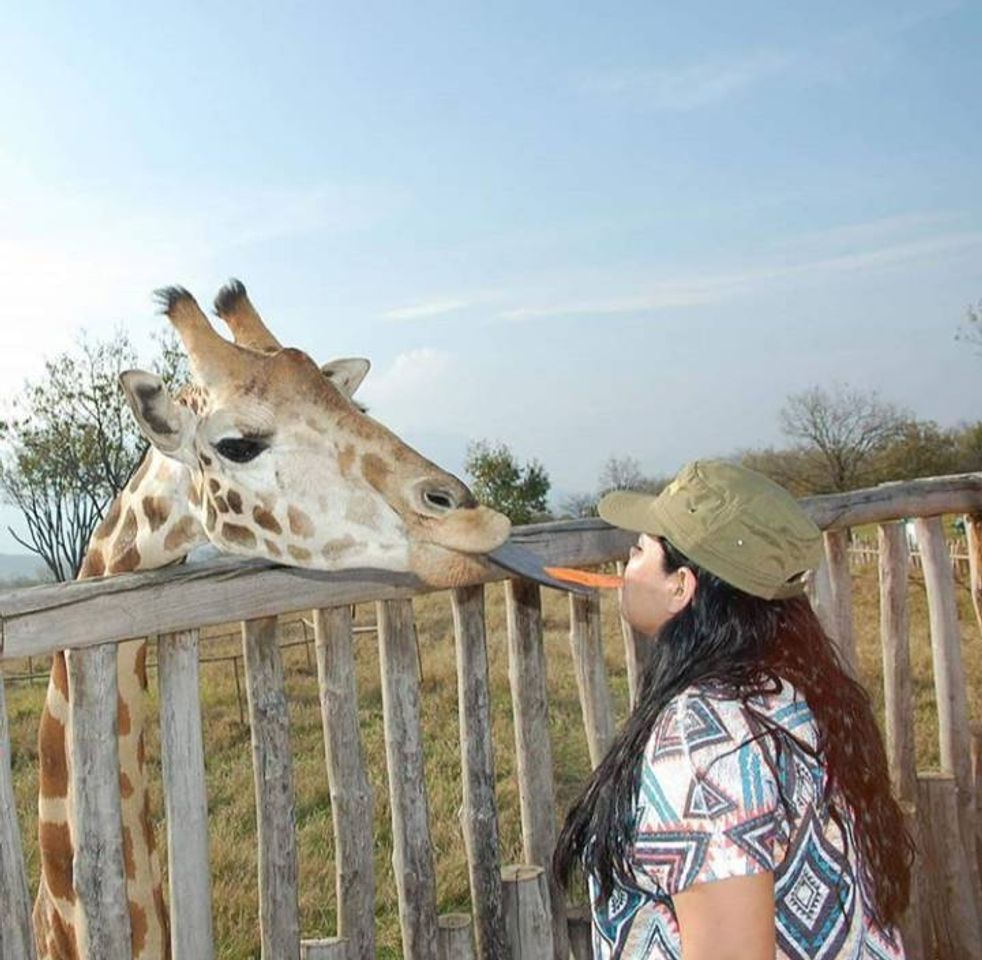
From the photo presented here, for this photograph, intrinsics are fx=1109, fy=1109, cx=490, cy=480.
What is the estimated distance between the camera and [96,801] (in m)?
2.73

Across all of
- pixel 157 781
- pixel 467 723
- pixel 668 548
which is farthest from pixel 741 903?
pixel 157 781

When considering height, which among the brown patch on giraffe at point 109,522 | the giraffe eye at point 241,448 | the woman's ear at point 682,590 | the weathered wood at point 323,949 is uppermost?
the giraffe eye at point 241,448

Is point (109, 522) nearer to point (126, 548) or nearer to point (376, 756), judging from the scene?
point (126, 548)

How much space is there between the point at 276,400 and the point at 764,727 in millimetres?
1789

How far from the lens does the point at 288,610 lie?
Result: 9.87ft

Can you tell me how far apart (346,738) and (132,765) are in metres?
0.64

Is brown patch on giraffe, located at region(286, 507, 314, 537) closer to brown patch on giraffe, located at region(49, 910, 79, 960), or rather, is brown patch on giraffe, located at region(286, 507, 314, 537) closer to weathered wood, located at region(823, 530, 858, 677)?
brown patch on giraffe, located at region(49, 910, 79, 960)

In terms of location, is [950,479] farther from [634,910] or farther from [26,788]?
[26,788]

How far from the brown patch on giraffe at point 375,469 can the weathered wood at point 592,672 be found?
39.0 inches

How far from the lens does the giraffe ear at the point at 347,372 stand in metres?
3.76

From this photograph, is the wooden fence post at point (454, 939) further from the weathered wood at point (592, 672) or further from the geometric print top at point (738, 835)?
the geometric print top at point (738, 835)

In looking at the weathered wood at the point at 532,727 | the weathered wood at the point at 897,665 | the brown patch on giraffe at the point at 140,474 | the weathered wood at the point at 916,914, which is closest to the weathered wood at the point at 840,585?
the weathered wood at the point at 897,665

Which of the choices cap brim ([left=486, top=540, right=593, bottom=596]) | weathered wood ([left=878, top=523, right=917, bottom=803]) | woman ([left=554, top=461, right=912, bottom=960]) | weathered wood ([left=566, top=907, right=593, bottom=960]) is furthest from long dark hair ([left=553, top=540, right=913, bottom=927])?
weathered wood ([left=878, top=523, right=917, bottom=803])

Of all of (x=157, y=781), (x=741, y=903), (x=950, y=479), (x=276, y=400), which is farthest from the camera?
(x=157, y=781)
